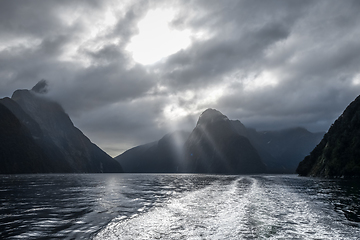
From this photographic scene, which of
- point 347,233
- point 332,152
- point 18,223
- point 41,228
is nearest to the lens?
point 347,233

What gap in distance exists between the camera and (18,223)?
17.4m

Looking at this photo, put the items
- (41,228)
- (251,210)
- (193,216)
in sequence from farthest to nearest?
(251,210), (193,216), (41,228)

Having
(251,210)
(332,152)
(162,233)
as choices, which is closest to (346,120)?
(332,152)

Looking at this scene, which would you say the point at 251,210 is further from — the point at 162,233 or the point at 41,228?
the point at 41,228

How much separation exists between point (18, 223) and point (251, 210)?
64.4ft

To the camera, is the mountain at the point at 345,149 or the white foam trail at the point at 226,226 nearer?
the white foam trail at the point at 226,226

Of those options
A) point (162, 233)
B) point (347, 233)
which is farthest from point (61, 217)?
point (347, 233)

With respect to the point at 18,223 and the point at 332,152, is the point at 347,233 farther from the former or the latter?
the point at 332,152

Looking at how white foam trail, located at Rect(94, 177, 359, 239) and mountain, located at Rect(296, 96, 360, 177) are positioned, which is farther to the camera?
mountain, located at Rect(296, 96, 360, 177)

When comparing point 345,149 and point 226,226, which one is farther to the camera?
point 345,149

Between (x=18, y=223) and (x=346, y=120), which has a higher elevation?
(x=346, y=120)

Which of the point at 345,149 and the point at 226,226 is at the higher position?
the point at 345,149

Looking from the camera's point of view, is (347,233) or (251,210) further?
(251,210)

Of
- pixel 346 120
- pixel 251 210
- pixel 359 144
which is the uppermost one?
pixel 346 120
